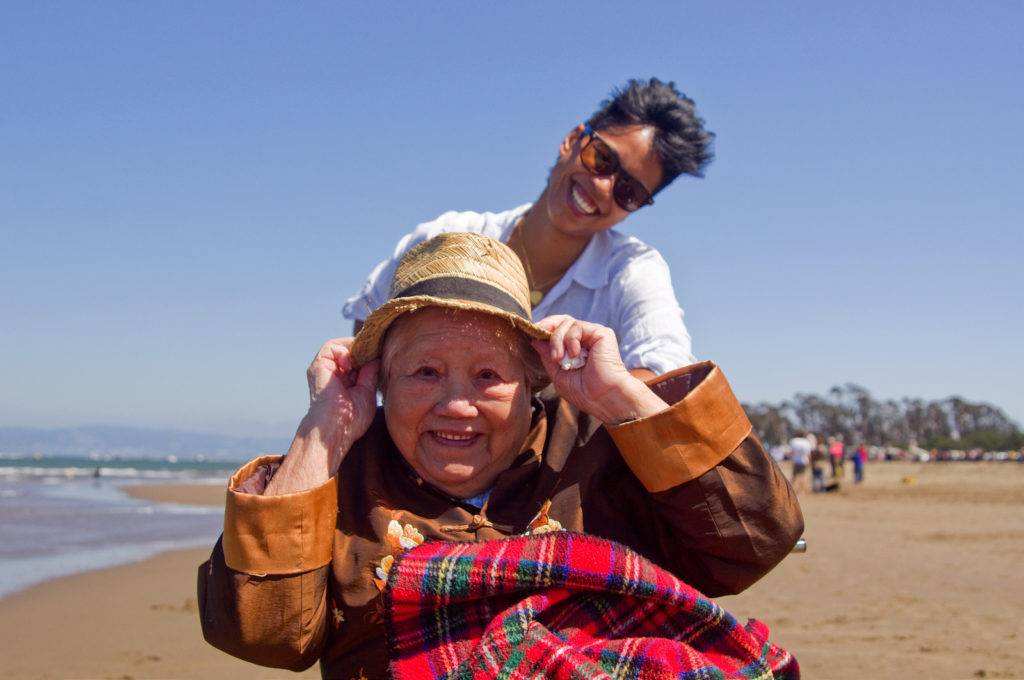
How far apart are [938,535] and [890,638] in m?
8.09

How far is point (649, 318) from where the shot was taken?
107 inches

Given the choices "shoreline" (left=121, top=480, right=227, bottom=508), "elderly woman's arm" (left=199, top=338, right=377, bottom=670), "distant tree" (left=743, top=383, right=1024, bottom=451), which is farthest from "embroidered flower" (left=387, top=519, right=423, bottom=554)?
"distant tree" (left=743, top=383, right=1024, bottom=451)

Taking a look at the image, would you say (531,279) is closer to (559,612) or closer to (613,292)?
(613,292)

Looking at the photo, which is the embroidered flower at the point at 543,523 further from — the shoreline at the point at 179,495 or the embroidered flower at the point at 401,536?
the shoreline at the point at 179,495

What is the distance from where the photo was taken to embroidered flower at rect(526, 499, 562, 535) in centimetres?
203

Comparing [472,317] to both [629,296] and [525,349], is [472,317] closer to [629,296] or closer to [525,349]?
[525,349]

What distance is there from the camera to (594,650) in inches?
69.2

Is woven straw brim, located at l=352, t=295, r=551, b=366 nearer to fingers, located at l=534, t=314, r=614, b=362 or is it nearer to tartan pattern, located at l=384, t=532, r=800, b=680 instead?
fingers, located at l=534, t=314, r=614, b=362

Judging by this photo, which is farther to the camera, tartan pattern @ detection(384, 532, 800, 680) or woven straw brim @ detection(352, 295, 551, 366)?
woven straw brim @ detection(352, 295, 551, 366)

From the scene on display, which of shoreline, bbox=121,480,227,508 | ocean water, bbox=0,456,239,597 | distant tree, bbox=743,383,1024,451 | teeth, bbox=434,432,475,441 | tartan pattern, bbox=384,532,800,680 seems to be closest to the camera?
tartan pattern, bbox=384,532,800,680

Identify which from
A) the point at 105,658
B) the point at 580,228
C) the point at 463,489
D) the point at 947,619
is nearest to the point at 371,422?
the point at 463,489

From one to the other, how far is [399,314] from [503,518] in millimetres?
547

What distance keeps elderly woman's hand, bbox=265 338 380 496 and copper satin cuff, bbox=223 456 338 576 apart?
2.5 inches

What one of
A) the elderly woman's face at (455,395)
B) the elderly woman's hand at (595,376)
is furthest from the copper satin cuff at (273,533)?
the elderly woman's hand at (595,376)
